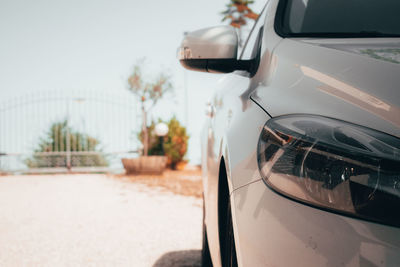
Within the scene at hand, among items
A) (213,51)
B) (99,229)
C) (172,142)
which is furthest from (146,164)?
(213,51)

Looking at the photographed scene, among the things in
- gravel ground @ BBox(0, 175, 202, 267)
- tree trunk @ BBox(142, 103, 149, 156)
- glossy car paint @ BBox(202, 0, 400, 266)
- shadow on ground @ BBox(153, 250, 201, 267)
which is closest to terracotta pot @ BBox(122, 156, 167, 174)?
tree trunk @ BBox(142, 103, 149, 156)

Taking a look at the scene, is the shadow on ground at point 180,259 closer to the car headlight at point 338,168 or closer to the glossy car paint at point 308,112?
the glossy car paint at point 308,112

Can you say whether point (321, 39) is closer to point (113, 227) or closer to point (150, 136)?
point (113, 227)

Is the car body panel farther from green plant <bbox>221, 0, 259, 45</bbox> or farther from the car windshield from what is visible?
green plant <bbox>221, 0, 259, 45</bbox>

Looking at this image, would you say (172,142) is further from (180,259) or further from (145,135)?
(180,259)

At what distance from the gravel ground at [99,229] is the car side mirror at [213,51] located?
1.96m

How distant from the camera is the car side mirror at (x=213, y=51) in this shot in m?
1.50

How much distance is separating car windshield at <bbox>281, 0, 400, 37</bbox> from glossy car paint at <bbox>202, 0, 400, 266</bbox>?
142 millimetres

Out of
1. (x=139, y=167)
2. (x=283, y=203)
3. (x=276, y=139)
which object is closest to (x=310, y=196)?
(x=283, y=203)

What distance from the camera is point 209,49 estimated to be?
1502 mm

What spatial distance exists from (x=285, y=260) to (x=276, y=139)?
1.00 ft

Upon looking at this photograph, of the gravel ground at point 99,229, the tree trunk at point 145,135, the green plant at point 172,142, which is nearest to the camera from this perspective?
the gravel ground at point 99,229

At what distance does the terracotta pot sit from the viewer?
10539mm

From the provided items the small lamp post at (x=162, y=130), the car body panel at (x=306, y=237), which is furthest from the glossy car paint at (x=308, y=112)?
the small lamp post at (x=162, y=130)
